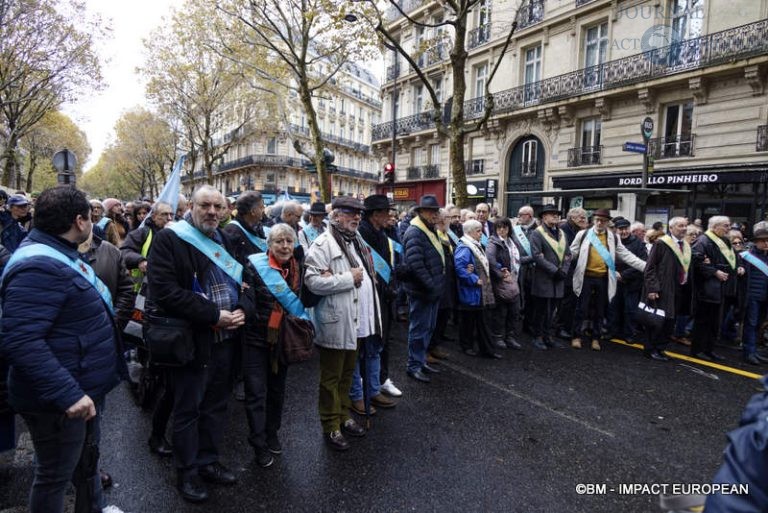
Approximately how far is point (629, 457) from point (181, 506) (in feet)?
11.0

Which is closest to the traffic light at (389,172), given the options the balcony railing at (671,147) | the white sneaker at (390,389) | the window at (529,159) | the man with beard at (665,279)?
the window at (529,159)

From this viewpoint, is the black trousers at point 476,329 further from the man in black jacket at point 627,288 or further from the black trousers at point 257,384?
the black trousers at point 257,384

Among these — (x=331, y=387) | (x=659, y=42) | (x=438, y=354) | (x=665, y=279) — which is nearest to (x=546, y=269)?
(x=665, y=279)

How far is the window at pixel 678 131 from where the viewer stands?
15.6m

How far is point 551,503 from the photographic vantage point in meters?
2.91

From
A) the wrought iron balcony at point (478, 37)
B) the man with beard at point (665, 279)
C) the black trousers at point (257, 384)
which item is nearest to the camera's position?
the black trousers at point (257, 384)

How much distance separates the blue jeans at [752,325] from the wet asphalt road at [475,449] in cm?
99

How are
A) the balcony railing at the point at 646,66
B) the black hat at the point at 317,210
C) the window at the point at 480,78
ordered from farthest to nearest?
the window at the point at 480,78, the balcony railing at the point at 646,66, the black hat at the point at 317,210

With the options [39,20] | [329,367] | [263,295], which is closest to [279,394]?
[329,367]

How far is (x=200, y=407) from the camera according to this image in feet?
10.3

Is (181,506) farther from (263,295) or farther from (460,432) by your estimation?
(460,432)

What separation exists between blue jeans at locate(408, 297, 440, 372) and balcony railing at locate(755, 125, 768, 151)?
1420 centimetres

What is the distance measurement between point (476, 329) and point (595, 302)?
6.90 ft

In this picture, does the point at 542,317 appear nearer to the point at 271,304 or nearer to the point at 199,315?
the point at 271,304
